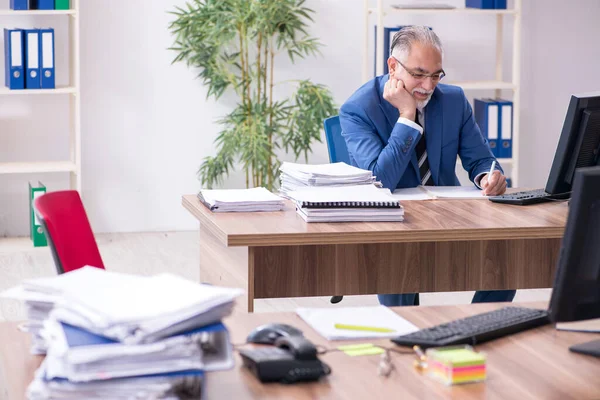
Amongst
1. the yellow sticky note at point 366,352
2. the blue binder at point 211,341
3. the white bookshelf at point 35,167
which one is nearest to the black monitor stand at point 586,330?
the yellow sticky note at point 366,352

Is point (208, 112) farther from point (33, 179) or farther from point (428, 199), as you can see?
point (428, 199)

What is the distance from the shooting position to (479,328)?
5.91 ft

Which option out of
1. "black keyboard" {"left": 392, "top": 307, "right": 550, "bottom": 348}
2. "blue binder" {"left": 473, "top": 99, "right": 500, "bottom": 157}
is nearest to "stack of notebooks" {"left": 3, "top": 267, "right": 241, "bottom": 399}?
"black keyboard" {"left": 392, "top": 307, "right": 550, "bottom": 348}

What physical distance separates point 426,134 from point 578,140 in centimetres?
78

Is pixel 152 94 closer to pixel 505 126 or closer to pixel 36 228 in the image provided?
pixel 36 228

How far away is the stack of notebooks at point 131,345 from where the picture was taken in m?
1.39

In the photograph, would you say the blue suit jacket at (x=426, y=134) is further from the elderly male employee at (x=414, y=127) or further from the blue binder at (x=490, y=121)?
the blue binder at (x=490, y=121)

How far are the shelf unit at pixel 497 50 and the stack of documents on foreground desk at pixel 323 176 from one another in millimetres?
2683

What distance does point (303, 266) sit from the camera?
2.68 m

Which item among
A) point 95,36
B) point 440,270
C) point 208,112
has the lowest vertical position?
point 440,270

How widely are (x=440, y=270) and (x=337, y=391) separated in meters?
1.32

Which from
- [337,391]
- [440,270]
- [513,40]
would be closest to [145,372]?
[337,391]

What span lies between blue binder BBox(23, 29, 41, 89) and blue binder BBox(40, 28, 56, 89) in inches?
0.9

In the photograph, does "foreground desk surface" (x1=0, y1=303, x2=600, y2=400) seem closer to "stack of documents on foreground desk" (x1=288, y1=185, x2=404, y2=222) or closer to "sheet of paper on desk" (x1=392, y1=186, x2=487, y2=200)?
"stack of documents on foreground desk" (x1=288, y1=185, x2=404, y2=222)
